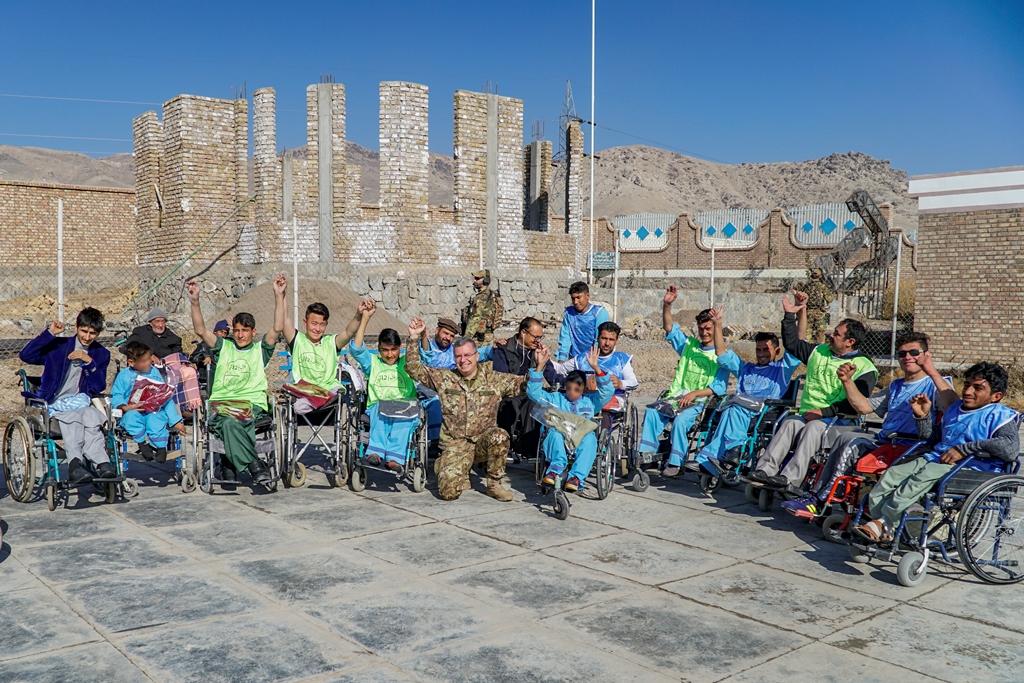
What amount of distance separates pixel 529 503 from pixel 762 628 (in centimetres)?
279

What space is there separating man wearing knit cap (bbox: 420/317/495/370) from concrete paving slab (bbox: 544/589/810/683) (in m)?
3.28

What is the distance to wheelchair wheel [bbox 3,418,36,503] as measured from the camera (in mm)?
6223

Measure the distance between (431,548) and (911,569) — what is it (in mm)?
2795

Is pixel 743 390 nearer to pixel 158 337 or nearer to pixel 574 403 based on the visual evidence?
pixel 574 403

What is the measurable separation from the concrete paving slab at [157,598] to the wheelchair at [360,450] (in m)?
2.19

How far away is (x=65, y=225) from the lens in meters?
23.9

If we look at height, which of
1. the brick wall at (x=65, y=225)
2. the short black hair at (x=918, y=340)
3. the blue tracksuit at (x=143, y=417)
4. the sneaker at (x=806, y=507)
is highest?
the brick wall at (x=65, y=225)

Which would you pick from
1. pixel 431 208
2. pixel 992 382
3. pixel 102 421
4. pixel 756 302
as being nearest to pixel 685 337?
pixel 992 382

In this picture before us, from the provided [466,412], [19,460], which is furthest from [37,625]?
[466,412]

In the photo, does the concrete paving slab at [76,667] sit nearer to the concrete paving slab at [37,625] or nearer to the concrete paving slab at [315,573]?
the concrete paving slab at [37,625]

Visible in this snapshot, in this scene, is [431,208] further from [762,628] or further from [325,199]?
[762,628]

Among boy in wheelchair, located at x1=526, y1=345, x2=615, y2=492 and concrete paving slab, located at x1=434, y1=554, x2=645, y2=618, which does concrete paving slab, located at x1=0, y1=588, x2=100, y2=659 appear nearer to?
concrete paving slab, located at x1=434, y1=554, x2=645, y2=618

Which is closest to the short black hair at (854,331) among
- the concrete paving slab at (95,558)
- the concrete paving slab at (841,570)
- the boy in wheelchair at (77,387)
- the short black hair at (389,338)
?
the concrete paving slab at (841,570)

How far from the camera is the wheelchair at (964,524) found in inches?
189
